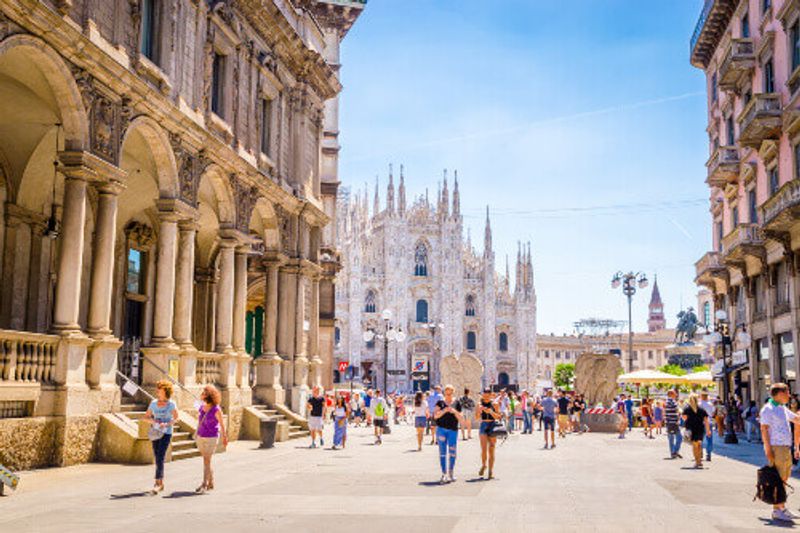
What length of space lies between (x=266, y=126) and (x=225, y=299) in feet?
19.5

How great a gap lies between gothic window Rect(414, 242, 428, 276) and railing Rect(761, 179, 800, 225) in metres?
70.0

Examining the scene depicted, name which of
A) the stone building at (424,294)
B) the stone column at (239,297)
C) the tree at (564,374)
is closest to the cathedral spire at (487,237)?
the stone building at (424,294)

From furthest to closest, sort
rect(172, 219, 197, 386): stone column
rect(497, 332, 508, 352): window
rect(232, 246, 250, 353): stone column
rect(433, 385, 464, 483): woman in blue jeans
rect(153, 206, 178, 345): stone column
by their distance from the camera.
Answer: rect(497, 332, 508, 352): window
rect(232, 246, 250, 353): stone column
rect(172, 219, 197, 386): stone column
rect(153, 206, 178, 345): stone column
rect(433, 385, 464, 483): woman in blue jeans

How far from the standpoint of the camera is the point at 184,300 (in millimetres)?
18906

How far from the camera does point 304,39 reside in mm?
26812

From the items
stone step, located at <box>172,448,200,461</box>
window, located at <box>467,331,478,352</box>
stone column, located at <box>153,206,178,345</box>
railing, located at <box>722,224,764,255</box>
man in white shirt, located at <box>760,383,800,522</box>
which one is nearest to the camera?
man in white shirt, located at <box>760,383,800,522</box>

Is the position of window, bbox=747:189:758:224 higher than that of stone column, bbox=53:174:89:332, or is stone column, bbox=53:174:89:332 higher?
window, bbox=747:189:758:224

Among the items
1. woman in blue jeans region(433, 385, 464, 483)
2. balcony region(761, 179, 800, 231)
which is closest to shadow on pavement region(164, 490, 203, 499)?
woman in blue jeans region(433, 385, 464, 483)

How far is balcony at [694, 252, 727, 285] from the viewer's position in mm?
36062

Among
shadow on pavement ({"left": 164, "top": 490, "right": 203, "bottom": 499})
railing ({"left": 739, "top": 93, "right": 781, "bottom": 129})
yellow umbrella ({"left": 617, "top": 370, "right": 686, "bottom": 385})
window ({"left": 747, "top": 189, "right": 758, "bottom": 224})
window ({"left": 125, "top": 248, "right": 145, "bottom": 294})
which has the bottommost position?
shadow on pavement ({"left": 164, "top": 490, "right": 203, "bottom": 499})

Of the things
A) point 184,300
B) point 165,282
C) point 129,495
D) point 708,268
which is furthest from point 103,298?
point 708,268

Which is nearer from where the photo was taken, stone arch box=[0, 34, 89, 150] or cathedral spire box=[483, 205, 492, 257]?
stone arch box=[0, 34, 89, 150]

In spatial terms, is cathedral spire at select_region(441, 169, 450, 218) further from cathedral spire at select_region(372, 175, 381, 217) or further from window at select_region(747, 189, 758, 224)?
window at select_region(747, 189, 758, 224)

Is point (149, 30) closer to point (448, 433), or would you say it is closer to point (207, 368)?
point (207, 368)
